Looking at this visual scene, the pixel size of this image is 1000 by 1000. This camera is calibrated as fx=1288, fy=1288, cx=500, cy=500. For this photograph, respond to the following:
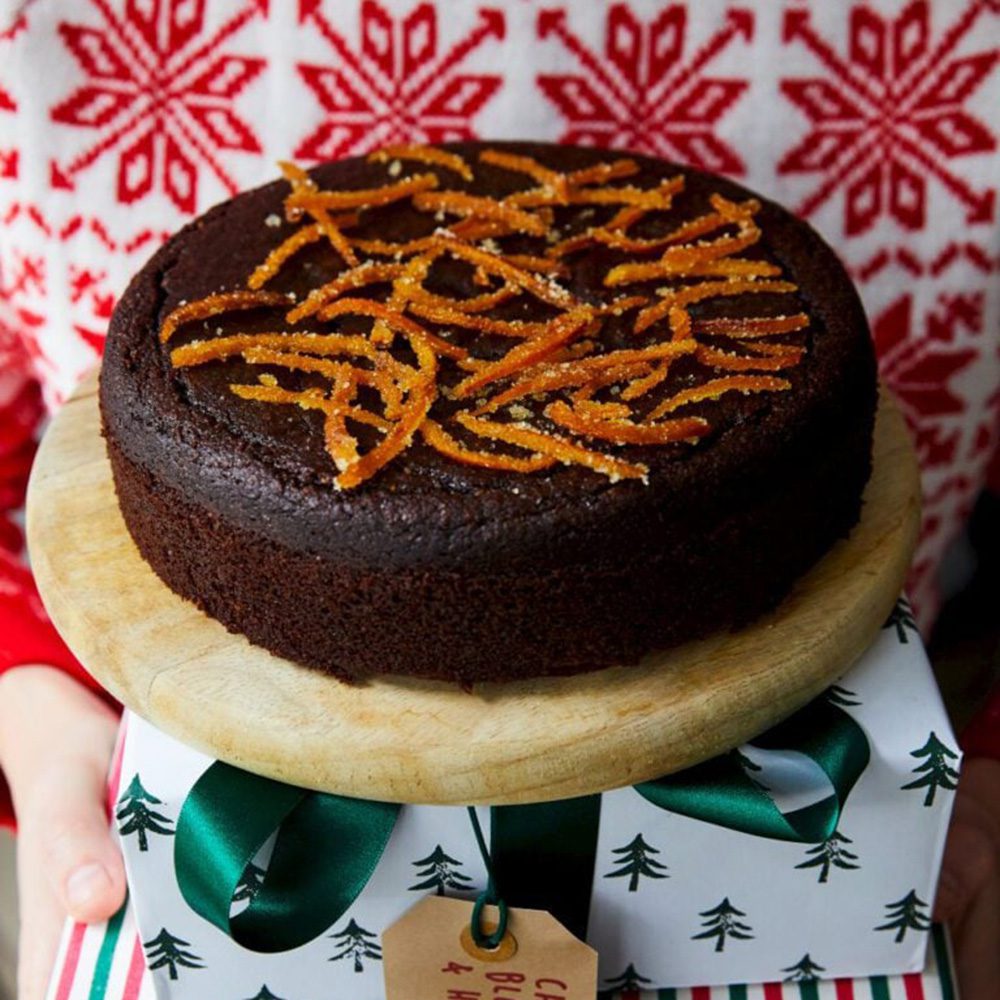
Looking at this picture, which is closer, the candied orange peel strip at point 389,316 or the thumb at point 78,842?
the candied orange peel strip at point 389,316

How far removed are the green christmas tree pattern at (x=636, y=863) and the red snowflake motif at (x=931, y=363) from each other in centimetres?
83

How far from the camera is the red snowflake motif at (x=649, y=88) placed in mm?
1436

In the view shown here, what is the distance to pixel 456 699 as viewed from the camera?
2.97 feet

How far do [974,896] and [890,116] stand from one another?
858mm

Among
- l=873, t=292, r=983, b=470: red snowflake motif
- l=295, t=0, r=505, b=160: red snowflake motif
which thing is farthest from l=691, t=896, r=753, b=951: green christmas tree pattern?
l=295, t=0, r=505, b=160: red snowflake motif

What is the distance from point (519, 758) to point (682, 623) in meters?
0.15

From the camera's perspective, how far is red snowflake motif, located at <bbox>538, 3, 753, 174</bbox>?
4.71ft

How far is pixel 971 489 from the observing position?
5.50 feet

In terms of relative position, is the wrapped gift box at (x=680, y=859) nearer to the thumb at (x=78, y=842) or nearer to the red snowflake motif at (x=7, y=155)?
the thumb at (x=78, y=842)

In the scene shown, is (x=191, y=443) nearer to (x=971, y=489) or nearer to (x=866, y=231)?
(x=866, y=231)

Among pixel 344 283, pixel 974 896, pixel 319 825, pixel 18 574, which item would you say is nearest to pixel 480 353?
A: pixel 344 283

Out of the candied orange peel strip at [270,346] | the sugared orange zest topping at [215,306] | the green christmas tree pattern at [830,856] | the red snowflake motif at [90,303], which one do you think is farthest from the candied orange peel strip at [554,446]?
the red snowflake motif at [90,303]

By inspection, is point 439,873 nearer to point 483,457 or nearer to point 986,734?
point 483,457

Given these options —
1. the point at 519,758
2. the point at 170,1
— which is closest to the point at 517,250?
the point at 519,758
